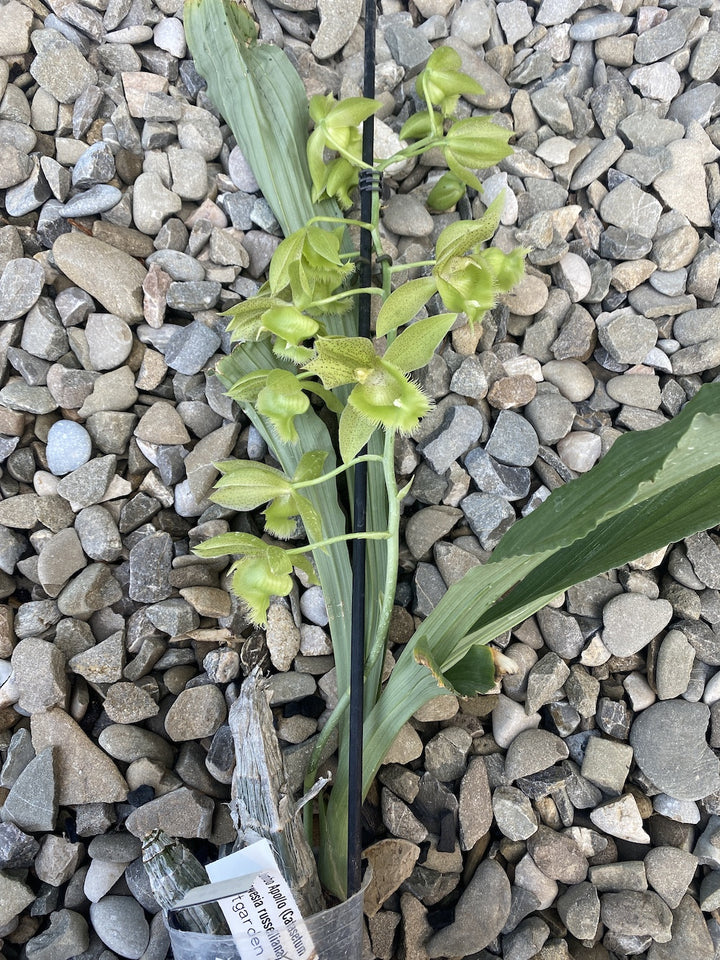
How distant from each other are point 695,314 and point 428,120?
51 centimetres

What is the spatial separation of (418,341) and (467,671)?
37 cm

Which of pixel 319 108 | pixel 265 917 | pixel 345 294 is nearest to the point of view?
pixel 265 917

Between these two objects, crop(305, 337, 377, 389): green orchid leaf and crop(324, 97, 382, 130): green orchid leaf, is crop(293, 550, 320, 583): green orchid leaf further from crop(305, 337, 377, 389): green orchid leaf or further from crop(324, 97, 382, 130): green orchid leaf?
crop(324, 97, 382, 130): green orchid leaf

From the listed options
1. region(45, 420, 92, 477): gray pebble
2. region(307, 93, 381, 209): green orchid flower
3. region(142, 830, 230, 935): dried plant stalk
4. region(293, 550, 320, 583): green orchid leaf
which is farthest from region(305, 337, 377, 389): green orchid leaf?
region(142, 830, 230, 935): dried plant stalk

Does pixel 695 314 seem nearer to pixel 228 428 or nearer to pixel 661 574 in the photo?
pixel 661 574

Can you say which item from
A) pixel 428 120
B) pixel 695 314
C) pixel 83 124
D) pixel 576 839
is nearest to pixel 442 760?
pixel 576 839

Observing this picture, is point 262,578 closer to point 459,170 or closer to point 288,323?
point 288,323

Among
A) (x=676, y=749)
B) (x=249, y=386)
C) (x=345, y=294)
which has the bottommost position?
(x=676, y=749)

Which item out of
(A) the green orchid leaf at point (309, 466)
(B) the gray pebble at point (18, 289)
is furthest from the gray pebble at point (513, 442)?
(B) the gray pebble at point (18, 289)

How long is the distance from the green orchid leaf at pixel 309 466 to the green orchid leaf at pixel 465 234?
0.26 meters

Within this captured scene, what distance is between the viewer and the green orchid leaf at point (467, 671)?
28.0 inches

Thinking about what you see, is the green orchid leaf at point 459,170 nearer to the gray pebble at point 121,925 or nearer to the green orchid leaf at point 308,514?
the green orchid leaf at point 308,514

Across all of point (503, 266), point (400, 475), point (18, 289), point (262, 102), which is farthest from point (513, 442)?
point (18, 289)

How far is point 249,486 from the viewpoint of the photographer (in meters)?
0.79
